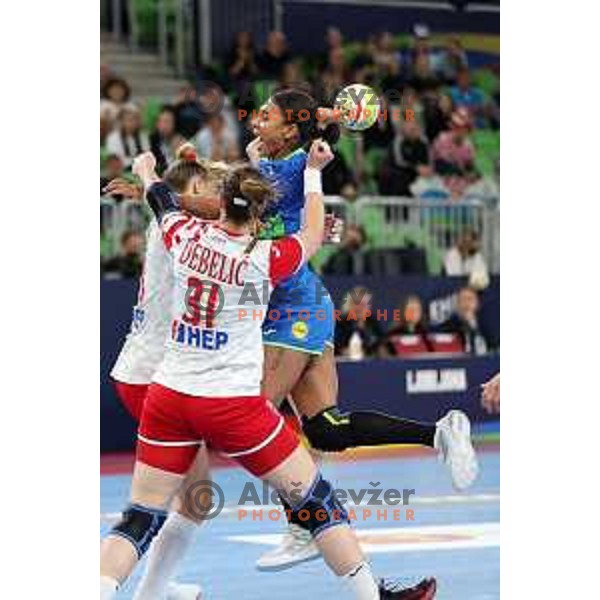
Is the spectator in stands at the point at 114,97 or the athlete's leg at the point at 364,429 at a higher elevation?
the spectator in stands at the point at 114,97

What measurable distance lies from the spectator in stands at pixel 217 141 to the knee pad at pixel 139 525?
8.21m

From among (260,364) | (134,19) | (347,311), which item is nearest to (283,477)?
(260,364)

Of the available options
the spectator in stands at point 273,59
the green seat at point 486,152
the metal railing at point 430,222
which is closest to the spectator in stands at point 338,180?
the metal railing at point 430,222

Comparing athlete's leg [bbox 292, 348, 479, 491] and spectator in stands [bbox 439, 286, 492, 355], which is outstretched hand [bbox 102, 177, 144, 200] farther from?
spectator in stands [bbox 439, 286, 492, 355]

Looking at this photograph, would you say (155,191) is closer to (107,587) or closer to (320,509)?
(320,509)

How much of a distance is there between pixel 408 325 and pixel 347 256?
850mm

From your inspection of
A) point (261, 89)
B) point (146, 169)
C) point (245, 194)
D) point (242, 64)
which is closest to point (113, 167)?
point (261, 89)

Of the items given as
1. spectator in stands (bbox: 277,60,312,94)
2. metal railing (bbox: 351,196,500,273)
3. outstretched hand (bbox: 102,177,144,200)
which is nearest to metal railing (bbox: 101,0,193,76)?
spectator in stands (bbox: 277,60,312,94)

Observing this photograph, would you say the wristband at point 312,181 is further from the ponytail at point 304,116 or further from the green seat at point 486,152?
the green seat at point 486,152

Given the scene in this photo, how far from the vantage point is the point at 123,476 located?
13977mm

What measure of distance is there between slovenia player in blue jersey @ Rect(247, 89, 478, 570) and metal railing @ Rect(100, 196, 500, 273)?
27.6ft

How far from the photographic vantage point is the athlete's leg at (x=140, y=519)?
7113 millimetres
